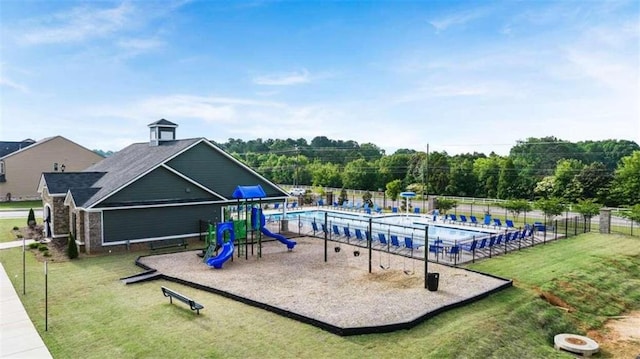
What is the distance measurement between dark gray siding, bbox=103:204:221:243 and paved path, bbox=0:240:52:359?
650 centimetres

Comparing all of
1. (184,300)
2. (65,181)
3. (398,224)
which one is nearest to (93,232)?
(65,181)

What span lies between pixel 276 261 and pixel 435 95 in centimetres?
2910

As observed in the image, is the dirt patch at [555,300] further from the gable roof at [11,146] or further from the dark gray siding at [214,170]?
the gable roof at [11,146]

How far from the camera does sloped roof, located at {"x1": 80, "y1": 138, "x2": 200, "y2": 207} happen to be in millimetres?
20991

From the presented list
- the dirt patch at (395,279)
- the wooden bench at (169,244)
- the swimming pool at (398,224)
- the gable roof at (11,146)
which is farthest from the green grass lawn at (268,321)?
the gable roof at (11,146)

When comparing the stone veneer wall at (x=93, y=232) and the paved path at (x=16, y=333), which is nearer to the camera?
the paved path at (x=16, y=333)

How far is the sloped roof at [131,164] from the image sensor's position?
68.9 feet

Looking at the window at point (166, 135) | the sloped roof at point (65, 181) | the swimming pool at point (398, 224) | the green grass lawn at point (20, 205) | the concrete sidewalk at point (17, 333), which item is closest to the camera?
the concrete sidewalk at point (17, 333)

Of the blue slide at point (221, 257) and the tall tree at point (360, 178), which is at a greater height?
the tall tree at point (360, 178)

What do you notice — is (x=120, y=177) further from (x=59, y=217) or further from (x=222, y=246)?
(x=222, y=246)

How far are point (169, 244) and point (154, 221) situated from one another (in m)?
1.39

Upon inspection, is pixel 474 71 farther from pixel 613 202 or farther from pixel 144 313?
pixel 144 313

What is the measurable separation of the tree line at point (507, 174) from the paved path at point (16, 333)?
3535cm

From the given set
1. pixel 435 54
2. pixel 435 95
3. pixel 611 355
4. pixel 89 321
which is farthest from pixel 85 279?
pixel 435 95
